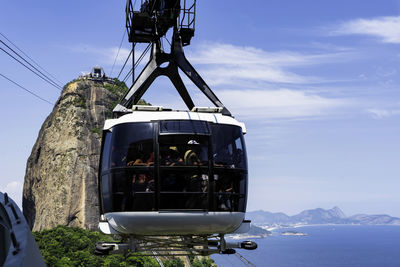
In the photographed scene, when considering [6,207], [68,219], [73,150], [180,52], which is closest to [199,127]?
[180,52]

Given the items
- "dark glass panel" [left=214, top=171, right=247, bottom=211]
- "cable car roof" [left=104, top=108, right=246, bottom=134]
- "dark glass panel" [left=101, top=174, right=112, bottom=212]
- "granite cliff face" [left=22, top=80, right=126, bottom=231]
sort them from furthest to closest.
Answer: "granite cliff face" [left=22, top=80, right=126, bottom=231] < "dark glass panel" [left=101, top=174, right=112, bottom=212] < "dark glass panel" [left=214, top=171, right=247, bottom=211] < "cable car roof" [left=104, top=108, right=246, bottom=134]

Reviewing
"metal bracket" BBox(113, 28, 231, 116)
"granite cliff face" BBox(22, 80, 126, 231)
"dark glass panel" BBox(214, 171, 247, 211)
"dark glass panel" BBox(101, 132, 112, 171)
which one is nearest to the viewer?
"dark glass panel" BBox(214, 171, 247, 211)

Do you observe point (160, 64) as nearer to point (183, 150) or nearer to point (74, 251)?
point (183, 150)

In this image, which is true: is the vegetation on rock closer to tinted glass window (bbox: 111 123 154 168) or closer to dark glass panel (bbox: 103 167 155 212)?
dark glass panel (bbox: 103 167 155 212)

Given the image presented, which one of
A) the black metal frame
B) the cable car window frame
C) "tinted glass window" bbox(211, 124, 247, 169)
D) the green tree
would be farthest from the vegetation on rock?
the cable car window frame

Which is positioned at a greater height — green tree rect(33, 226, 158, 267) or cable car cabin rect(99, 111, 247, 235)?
cable car cabin rect(99, 111, 247, 235)

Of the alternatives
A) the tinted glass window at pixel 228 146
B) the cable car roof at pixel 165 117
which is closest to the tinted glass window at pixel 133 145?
the cable car roof at pixel 165 117

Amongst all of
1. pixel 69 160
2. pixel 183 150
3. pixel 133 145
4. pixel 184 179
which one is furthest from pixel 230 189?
pixel 69 160

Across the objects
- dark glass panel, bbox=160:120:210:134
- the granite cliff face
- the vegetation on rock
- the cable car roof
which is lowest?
the vegetation on rock
